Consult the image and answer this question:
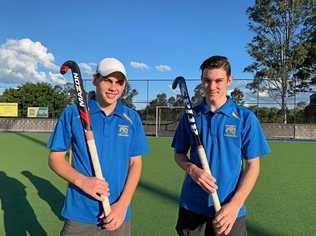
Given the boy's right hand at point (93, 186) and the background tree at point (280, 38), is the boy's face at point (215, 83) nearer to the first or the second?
the boy's right hand at point (93, 186)

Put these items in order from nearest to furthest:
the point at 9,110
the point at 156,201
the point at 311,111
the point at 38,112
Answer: the point at 156,201 → the point at 311,111 → the point at 38,112 → the point at 9,110

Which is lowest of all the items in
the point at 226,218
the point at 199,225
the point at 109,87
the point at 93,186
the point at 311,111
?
the point at 199,225

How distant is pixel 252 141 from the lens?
→ 2.65 metres

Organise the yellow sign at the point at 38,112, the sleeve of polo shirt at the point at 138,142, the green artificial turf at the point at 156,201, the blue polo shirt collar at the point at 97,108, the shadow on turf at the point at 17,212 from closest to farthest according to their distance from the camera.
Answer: the blue polo shirt collar at the point at 97,108 < the sleeve of polo shirt at the point at 138,142 < the shadow on turf at the point at 17,212 < the green artificial turf at the point at 156,201 < the yellow sign at the point at 38,112

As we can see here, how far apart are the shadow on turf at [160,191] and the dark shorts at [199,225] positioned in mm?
3580

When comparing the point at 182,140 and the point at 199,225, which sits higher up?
the point at 182,140

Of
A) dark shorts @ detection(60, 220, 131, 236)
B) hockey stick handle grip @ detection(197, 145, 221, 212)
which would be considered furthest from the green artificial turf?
hockey stick handle grip @ detection(197, 145, 221, 212)

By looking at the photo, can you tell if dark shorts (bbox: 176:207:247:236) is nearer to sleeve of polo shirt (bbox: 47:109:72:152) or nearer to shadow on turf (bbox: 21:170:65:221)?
sleeve of polo shirt (bbox: 47:109:72:152)

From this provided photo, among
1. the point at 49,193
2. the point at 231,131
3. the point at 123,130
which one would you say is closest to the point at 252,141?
the point at 231,131

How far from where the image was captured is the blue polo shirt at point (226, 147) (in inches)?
104

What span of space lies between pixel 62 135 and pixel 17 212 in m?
3.39

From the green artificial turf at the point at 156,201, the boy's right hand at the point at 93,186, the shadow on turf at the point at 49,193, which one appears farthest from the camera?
the shadow on turf at the point at 49,193

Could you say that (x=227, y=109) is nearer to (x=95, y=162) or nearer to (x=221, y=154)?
(x=221, y=154)

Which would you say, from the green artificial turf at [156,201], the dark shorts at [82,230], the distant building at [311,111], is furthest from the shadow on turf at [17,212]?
the distant building at [311,111]
